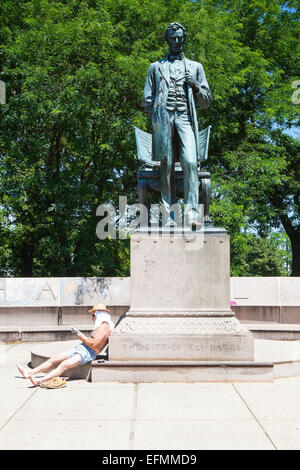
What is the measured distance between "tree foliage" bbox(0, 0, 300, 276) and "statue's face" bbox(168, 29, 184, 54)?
798 cm

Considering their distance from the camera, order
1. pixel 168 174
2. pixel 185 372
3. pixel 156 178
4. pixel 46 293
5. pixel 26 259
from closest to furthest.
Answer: pixel 185 372, pixel 168 174, pixel 156 178, pixel 46 293, pixel 26 259

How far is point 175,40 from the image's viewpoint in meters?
7.89

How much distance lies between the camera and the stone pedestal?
666 centimetres

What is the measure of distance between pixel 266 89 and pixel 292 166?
424 centimetres

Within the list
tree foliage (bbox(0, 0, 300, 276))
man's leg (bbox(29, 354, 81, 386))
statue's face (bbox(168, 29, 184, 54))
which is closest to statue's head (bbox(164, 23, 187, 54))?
statue's face (bbox(168, 29, 184, 54))

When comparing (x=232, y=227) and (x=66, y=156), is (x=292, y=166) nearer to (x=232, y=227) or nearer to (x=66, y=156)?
(x=232, y=227)

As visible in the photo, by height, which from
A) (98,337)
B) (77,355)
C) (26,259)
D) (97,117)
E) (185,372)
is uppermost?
(97,117)

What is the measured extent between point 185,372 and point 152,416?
5.12 feet

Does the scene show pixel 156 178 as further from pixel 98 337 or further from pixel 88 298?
pixel 88 298

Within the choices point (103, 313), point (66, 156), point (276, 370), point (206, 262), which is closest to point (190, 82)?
point (206, 262)

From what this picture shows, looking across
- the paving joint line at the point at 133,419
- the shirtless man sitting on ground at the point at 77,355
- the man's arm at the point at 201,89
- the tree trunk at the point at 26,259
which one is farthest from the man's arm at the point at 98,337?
the tree trunk at the point at 26,259

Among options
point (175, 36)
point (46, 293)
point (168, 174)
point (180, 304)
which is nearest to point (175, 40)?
point (175, 36)

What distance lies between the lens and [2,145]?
1928 centimetres

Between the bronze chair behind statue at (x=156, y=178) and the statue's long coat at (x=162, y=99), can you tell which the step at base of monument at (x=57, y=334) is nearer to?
the bronze chair behind statue at (x=156, y=178)
